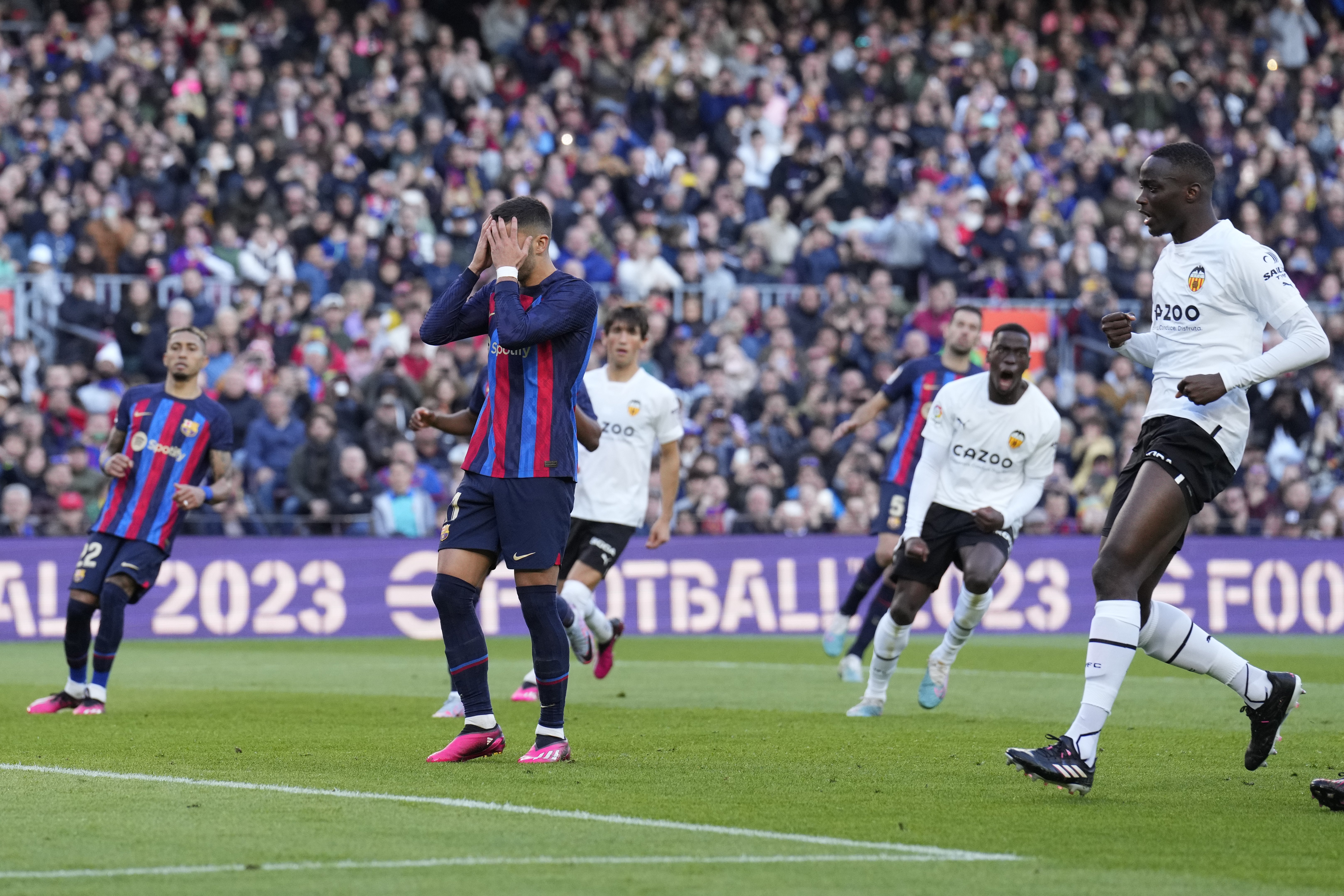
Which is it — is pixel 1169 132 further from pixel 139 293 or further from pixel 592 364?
pixel 139 293

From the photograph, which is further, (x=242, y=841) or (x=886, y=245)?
Answer: (x=886, y=245)

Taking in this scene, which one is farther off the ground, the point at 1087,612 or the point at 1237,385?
the point at 1237,385

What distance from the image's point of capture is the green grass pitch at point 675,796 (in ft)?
17.5

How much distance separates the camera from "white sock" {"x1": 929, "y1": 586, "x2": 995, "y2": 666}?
1074 cm

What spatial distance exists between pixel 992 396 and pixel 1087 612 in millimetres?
9700

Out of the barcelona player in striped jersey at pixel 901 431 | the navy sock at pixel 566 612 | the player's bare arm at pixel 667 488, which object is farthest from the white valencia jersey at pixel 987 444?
the navy sock at pixel 566 612

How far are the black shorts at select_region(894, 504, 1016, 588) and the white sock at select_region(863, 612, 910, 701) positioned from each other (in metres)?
0.30

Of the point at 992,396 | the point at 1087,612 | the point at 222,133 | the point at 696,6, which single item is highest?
the point at 696,6

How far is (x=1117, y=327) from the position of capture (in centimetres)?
725

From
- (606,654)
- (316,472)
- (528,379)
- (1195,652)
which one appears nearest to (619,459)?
(606,654)

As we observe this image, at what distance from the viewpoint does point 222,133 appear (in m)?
22.0

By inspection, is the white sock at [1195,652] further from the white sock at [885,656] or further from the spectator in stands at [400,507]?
the spectator in stands at [400,507]

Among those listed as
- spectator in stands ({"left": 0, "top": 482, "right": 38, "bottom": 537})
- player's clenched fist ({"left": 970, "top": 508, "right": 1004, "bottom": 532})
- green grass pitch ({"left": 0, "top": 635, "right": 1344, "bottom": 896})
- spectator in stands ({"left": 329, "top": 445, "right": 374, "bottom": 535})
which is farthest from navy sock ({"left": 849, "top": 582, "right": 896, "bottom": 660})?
spectator in stands ({"left": 0, "top": 482, "right": 38, "bottom": 537})

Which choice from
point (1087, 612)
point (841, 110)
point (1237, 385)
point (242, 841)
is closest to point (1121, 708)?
point (1237, 385)
